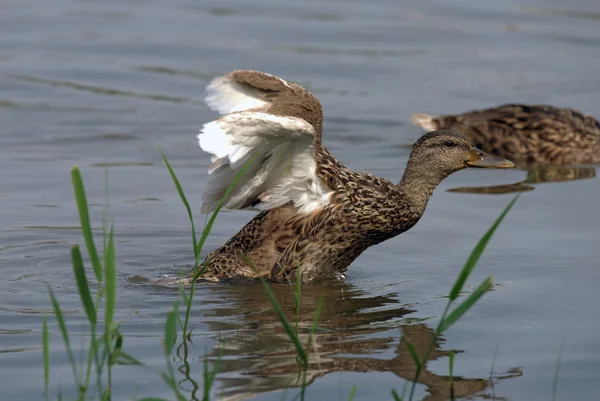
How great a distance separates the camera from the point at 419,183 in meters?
7.79

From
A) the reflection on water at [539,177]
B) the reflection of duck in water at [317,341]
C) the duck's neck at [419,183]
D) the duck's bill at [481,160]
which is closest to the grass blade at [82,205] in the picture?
the reflection of duck in water at [317,341]

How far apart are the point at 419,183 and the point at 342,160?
8.94 ft

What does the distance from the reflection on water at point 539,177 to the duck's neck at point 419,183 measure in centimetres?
167

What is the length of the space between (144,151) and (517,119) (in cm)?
328

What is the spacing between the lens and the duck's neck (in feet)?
25.4

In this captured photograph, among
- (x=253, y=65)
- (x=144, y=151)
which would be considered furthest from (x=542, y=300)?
(x=253, y=65)

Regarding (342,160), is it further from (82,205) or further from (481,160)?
(82,205)

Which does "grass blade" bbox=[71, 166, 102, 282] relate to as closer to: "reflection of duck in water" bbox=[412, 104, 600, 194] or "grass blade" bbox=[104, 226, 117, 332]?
"grass blade" bbox=[104, 226, 117, 332]

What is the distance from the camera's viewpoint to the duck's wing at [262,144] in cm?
661

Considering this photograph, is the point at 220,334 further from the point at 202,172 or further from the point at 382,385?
the point at 202,172

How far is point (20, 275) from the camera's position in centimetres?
752

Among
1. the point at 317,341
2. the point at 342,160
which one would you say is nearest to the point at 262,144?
the point at 317,341

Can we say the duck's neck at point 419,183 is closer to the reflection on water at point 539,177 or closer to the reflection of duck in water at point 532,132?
the reflection on water at point 539,177

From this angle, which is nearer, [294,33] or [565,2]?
[294,33]
